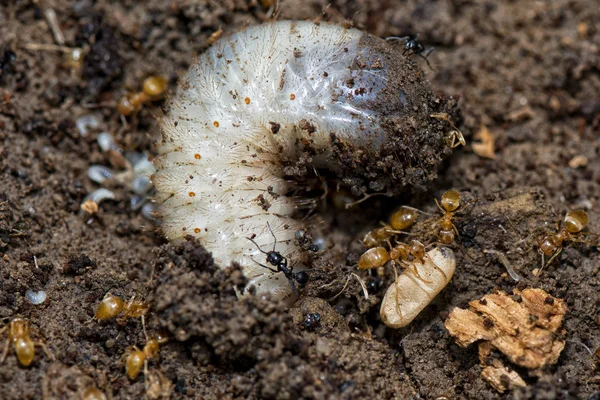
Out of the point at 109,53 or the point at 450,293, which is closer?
the point at 450,293

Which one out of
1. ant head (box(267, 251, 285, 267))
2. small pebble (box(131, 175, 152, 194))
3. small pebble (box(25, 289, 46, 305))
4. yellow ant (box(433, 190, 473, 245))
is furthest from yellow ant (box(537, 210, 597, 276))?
small pebble (box(25, 289, 46, 305))

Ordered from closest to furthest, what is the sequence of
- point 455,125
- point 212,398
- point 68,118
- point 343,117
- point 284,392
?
point 284,392 → point 212,398 → point 343,117 → point 455,125 → point 68,118

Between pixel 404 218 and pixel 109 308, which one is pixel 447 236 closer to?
pixel 404 218

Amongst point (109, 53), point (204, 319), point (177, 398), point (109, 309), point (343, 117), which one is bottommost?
point (177, 398)

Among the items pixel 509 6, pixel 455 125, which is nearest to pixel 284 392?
pixel 455 125

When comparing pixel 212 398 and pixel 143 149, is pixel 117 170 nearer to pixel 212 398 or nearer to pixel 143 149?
pixel 143 149

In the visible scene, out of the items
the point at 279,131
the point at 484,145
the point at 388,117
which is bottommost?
the point at 484,145

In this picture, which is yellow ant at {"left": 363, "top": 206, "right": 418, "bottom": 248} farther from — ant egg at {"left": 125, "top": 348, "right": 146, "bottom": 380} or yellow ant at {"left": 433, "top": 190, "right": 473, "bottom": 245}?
ant egg at {"left": 125, "top": 348, "right": 146, "bottom": 380}

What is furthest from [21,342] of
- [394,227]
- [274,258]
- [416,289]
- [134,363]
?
[394,227]
